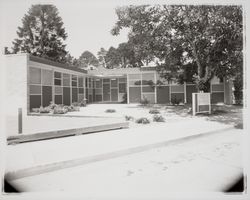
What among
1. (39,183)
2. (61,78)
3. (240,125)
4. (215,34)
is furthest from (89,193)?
(61,78)

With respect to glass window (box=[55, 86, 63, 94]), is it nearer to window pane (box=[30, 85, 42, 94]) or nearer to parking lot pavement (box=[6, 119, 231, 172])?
window pane (box=[30, 85, 42, 94])

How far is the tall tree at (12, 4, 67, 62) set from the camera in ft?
120

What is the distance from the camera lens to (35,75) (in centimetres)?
1492

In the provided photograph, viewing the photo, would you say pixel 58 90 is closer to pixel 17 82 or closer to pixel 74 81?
pixel 74 81

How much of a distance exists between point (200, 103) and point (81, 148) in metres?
8.75

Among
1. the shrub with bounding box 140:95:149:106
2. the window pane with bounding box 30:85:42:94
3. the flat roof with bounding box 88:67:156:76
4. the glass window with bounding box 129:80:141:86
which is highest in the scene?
the flat roof with bounding box 88:67:156:76

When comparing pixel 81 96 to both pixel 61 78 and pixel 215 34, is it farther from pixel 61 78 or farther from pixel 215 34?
pixel 215 34

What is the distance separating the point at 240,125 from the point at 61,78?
12.9 m

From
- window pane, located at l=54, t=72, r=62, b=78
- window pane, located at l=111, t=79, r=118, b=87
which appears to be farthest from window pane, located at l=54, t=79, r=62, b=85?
window pane, located at l=111, t=79, r=118, b=87

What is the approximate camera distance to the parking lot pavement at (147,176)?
382 centimetres

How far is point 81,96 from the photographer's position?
21.8m

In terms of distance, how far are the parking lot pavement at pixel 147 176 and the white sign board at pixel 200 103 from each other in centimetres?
687

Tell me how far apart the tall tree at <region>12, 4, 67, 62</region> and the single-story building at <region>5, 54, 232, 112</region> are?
16823mm

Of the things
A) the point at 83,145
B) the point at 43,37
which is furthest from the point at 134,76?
the point at 43,37
